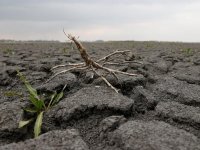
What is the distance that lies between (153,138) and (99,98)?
0.74 meters

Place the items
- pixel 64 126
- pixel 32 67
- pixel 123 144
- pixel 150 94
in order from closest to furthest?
pixel 123 144 → pixel 64 126 → pixel 150 94 → pixel 32 67

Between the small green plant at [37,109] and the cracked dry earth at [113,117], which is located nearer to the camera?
the cracked dry earth at [113,117]

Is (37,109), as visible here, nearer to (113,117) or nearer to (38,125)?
(38,125)

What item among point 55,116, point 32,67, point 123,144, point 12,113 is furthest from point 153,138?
point 32,67

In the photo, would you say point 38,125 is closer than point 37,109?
Answer: Yes

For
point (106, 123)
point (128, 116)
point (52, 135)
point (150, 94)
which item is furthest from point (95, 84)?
point (52, 135)

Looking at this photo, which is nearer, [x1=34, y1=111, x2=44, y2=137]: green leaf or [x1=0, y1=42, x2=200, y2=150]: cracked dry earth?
[x1=0, y1=42, x2=200, y2=150]: cracked dry earth

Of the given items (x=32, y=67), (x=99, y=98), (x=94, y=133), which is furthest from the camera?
(x=32, y=67)

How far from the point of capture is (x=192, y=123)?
229 centimetres

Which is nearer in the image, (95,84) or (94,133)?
(94,133)

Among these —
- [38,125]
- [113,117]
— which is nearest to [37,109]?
[38,125]

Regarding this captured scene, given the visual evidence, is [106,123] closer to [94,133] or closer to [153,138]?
[94,133]

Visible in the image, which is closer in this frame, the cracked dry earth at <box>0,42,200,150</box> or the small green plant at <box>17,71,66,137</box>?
the cracked dry earth at <box>0,42,200,150</box>

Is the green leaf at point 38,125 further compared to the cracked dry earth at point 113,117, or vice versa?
the green leaf at point 38,125
